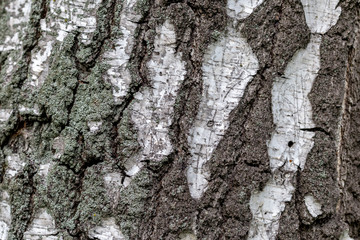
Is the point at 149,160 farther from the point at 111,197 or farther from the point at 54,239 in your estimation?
the point at 54,239

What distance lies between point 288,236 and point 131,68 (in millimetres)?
818

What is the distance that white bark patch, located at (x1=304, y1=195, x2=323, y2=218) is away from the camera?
1.22m

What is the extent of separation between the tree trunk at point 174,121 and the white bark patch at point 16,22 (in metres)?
0.08

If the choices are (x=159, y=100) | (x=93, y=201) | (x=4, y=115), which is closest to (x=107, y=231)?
(x=93, y=201)

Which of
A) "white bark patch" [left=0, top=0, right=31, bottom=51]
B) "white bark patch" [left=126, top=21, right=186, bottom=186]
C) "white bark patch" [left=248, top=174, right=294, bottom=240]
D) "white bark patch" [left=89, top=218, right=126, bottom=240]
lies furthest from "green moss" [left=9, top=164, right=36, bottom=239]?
"white bark patch" [left=248, top=174, right=294, bottom=240]

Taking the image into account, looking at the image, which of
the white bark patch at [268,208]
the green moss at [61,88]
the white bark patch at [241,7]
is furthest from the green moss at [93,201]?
the white bark patch at [241,7]

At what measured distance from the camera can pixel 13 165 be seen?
1.23m

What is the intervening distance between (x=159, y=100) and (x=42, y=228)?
24.2 inches

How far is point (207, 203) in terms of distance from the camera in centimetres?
114

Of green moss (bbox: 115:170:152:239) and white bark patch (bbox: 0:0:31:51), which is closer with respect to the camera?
green moss (bbox: 115:170:152:239)

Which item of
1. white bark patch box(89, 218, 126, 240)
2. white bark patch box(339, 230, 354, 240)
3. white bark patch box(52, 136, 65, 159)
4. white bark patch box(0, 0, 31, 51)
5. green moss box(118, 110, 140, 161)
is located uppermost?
white bark patch box(0, 0, 31, 51)

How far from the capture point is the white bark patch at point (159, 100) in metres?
1.12

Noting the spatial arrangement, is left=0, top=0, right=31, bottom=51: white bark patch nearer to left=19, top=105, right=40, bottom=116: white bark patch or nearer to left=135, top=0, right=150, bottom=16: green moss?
left=19, top=105, right=40, bottom=116: white bark patch

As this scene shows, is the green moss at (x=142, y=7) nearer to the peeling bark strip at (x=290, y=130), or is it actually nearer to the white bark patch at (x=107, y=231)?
the peeling bark strip at (x=290, y=130)
